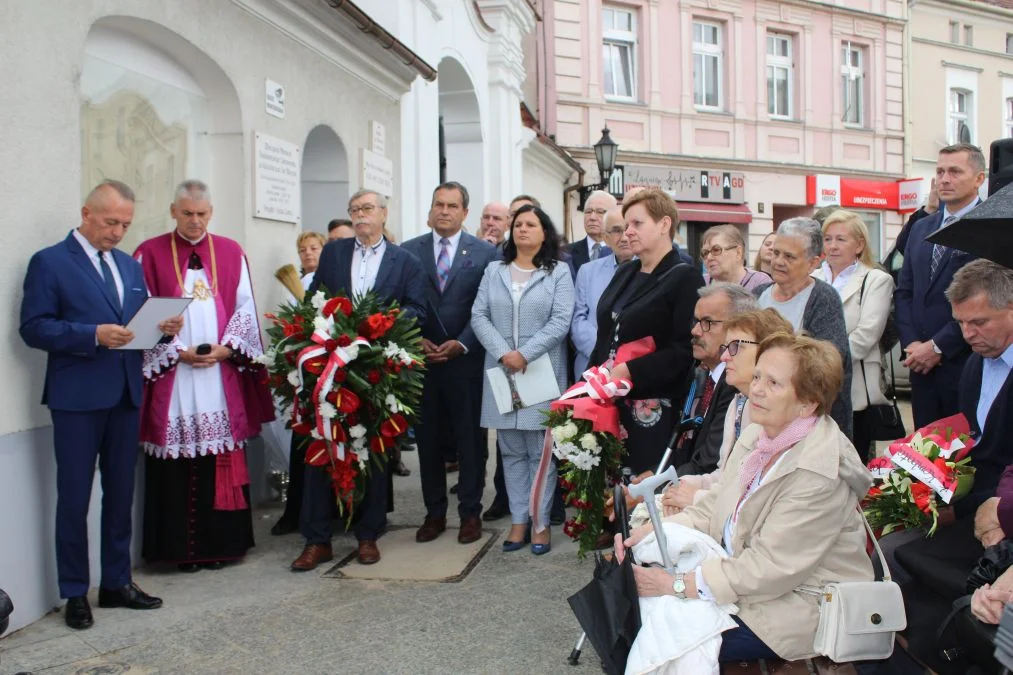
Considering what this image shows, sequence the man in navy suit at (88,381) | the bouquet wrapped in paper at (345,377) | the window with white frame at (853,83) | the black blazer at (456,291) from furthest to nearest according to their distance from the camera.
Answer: the window with white frame at (853,83)
the black blazer at (456,291)
the bouquet wrapped in paper at (345,377)
the man in navy suit at (88,381)

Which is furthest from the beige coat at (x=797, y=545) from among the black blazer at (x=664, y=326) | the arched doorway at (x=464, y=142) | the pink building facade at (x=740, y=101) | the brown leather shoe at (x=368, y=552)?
the pink building facade at (x=740, y=101)

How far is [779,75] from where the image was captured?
24297 mm

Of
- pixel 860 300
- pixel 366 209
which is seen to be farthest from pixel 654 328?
pixel 366 209

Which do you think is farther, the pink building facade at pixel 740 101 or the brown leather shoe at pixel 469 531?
the pink building facade at pixel 740 101

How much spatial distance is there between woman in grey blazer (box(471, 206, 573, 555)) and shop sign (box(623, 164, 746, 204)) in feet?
54.9

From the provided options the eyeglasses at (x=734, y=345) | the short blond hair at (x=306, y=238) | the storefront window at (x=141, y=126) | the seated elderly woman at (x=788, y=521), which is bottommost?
the seated elderly woman at (x=788, y=521)

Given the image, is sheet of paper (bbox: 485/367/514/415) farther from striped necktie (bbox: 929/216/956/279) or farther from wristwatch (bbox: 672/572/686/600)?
wristwatch (bbox: 672/572/686/600)

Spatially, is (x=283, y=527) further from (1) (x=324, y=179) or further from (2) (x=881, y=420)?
(2) (x=881, y=420)

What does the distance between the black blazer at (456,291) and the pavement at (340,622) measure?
1319 millimetres

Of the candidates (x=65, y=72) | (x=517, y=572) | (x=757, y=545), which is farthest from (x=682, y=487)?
(x=65, y=72)

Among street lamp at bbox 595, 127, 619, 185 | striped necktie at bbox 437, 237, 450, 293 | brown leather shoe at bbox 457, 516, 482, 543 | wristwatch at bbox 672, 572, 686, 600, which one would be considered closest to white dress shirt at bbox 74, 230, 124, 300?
striped necktie at bbox 437, 237, 450, 293

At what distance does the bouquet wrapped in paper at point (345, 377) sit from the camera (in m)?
4.96

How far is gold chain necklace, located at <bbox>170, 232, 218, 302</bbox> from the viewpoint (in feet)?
17.0

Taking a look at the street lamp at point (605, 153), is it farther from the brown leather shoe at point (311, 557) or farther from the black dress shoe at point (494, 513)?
the brown leather shoe at point (311, 557)
